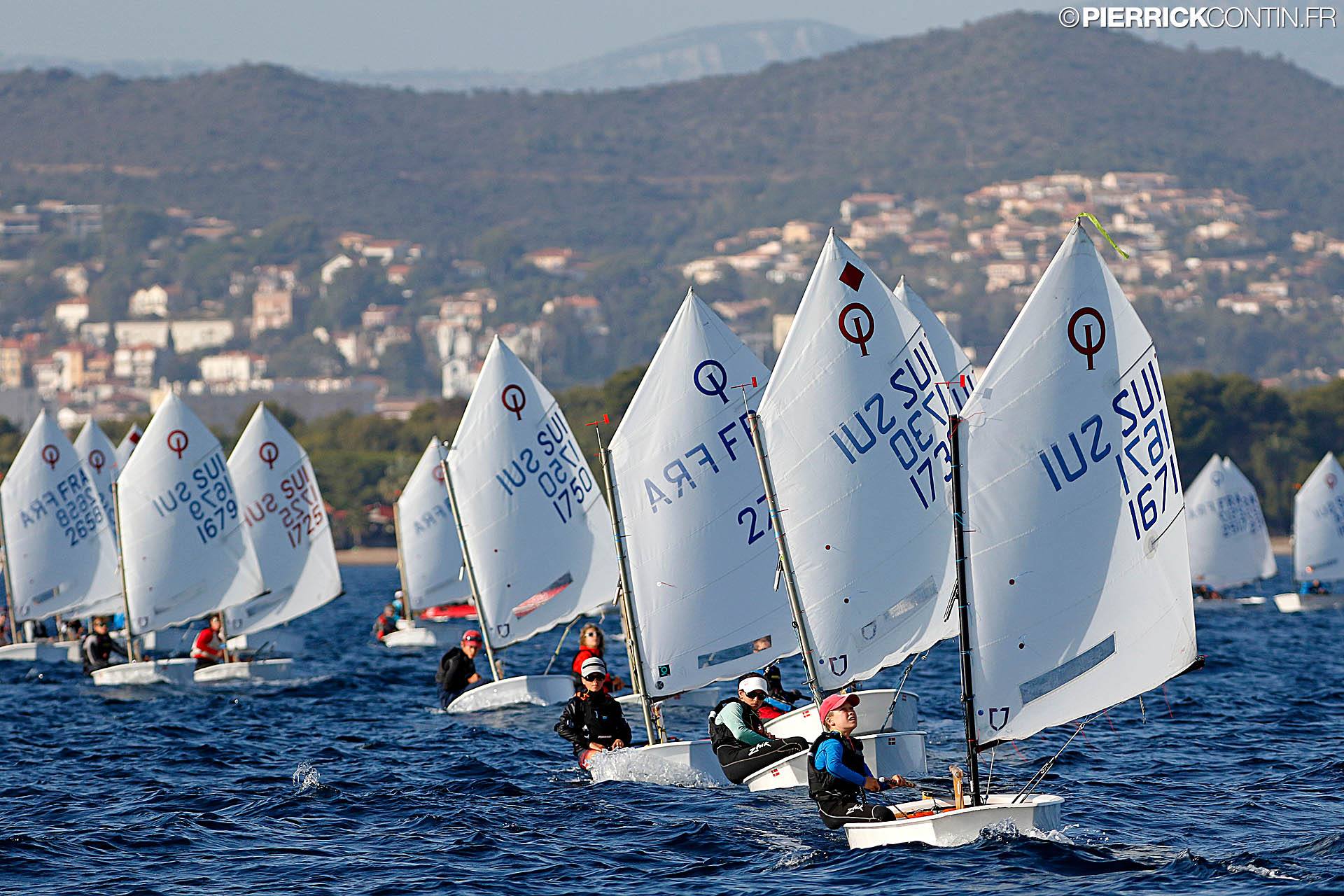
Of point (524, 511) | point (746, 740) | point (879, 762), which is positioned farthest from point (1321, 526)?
point (879, 762)

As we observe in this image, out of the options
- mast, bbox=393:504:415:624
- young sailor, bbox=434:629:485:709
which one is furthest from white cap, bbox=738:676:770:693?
mast, bbox=393:504:415:624

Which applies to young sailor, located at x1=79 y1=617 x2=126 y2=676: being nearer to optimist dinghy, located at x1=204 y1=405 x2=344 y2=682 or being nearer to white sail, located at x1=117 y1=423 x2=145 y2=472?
optimist dinghy, located at x1=204 y1=405 x2=344 y2=682

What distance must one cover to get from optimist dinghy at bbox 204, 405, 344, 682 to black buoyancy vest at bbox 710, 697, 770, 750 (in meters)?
21.6

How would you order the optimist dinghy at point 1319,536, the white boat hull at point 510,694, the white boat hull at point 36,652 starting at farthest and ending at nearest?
the optimist dinghy at point 1319,536, the white boat hull at point 36,652, the white boat hull at point 510,694

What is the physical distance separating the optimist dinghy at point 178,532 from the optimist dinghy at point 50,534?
7528mm

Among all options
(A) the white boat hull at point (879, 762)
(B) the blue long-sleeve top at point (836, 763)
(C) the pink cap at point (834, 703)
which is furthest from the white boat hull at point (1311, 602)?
(B) the blue long-sleeve top at point (836, 763)

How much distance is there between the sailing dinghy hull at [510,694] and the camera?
1210 inches

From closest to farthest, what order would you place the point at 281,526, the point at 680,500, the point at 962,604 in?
the point at 962,604, the point at 680,500, the point at 281,526

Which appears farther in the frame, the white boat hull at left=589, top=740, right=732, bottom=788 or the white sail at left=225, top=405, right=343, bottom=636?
the white sail at left=225, top=405, right=343, bottom=636

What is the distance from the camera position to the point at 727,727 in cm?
2208

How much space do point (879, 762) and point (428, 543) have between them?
2950 cm

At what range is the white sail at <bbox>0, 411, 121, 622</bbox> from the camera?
147 feet

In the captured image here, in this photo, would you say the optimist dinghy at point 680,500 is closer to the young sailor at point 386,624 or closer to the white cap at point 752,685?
the white cap at point 752,685

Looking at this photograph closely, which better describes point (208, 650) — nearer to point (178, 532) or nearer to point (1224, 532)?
point (178, 532)
